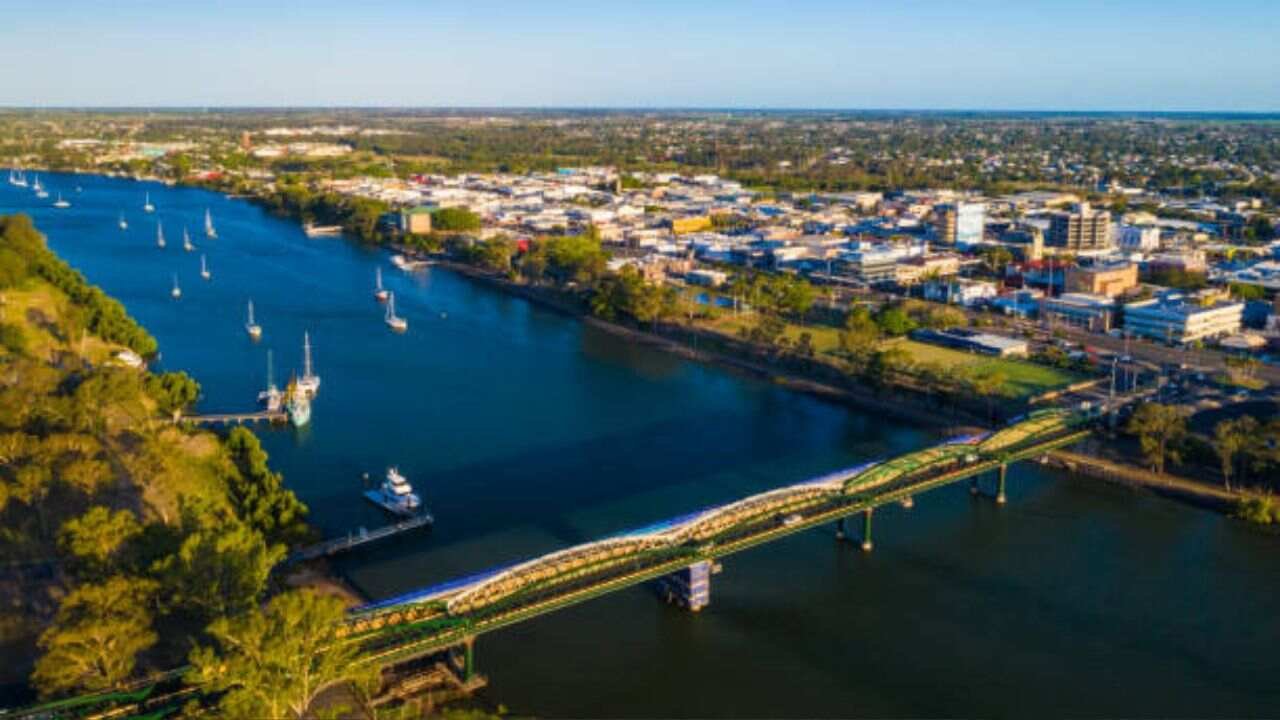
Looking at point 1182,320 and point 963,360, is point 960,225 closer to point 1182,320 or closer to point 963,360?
point 1182,320

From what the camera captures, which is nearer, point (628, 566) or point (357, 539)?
point (628, 566)

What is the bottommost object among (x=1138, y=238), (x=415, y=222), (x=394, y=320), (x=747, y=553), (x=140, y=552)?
(x=747, y=553)

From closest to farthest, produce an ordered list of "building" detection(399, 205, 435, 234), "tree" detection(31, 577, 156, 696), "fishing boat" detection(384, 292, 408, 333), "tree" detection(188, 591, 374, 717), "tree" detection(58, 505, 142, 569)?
"tree" detection(188, 591, 374, 717) < "tree" detection(31, 577, 156, 696) < "tree" detection(58, 505, 142, 569) < "fishing boat" detection(384, 292, 408, 333) < "building" detection(399, 205, 435, 234)

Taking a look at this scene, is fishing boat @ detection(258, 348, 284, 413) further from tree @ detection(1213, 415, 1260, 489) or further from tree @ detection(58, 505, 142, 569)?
tree @ detection(1213, 415, 1260, 489)

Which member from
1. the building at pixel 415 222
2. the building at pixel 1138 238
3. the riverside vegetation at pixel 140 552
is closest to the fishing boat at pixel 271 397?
the riverside vegetation at pixel 140 552

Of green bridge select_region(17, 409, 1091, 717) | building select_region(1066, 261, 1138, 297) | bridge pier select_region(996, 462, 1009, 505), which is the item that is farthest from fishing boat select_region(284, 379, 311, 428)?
building select_region(1066, 261, 1138, 297)

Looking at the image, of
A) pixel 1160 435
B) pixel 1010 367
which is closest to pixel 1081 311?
pixel 1010 367

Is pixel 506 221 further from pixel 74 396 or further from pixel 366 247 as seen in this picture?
pixel 74 396
